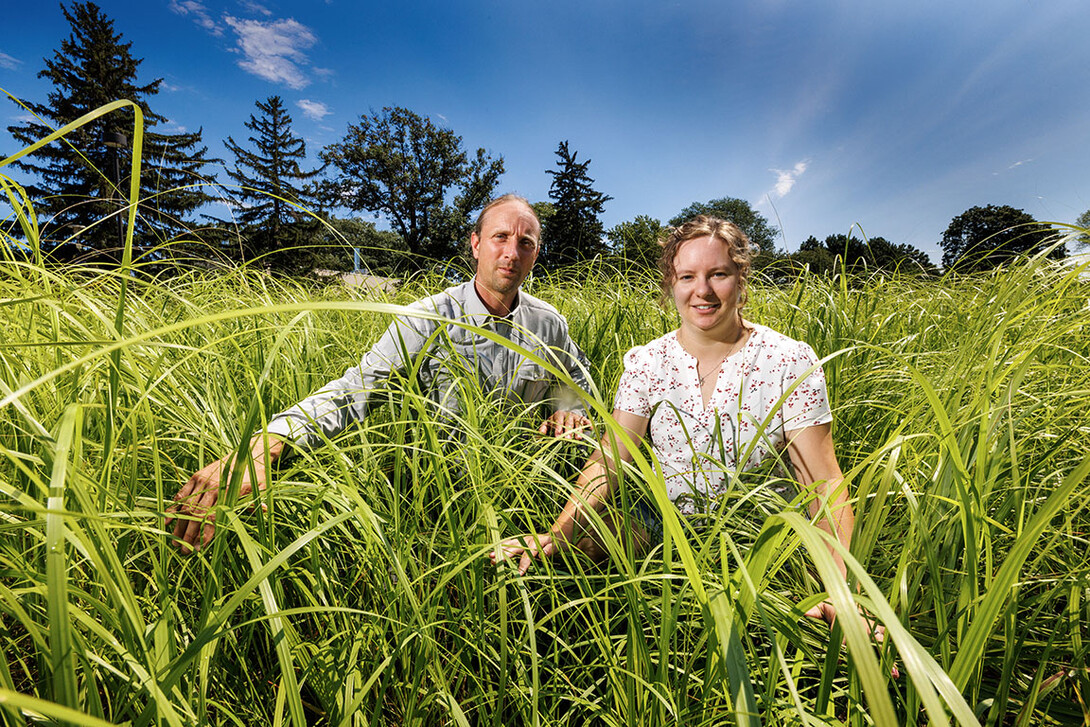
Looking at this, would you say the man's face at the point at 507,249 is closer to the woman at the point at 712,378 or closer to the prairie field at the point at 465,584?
the woman at the point at 712,378

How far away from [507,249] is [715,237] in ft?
3.37

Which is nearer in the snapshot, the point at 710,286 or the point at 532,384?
the point at 710,286

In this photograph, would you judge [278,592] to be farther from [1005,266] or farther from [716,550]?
[1005,266]

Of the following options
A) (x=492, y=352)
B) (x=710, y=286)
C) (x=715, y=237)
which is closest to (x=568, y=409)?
(x=492, y=352)

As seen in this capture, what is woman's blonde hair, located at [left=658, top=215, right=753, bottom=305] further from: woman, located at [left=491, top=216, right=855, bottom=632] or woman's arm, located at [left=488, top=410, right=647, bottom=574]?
woman's arm, located at [left=488, top=410, right=647, bottom=574]

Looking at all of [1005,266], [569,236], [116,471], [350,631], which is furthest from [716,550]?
[569,236]

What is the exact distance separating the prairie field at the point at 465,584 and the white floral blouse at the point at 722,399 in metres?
0.29

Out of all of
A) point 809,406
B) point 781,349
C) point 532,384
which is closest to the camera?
point 809,406

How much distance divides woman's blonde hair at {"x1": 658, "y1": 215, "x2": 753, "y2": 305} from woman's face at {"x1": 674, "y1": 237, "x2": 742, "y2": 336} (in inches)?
0.8

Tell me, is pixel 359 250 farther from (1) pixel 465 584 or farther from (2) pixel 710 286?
(1) pixel 465 584

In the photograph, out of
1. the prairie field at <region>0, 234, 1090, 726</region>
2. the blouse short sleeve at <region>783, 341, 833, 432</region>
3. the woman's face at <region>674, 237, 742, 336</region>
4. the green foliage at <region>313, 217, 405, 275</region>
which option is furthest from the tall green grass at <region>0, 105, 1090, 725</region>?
the woman's face at <region>674, 237, 742, 336</region>

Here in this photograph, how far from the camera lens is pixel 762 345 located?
5.33ft

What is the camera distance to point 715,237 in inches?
66.2

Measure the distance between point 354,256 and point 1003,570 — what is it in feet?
6.01
